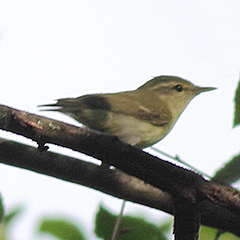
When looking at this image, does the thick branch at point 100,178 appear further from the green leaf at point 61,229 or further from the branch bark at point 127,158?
the green leaf at point 61,229

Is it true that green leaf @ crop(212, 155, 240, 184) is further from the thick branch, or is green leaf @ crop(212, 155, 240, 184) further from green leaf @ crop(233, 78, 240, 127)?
green leaf @ crop(233, 78, 240, 127)

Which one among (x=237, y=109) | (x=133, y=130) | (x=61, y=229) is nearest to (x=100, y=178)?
(x=61, y=229)

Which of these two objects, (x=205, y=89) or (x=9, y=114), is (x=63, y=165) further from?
(x=205, y=89)

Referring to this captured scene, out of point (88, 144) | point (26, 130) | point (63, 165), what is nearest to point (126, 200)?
point (63, 165)

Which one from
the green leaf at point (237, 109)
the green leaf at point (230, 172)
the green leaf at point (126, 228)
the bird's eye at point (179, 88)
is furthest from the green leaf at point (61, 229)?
the bird's eye at point (179, 88)

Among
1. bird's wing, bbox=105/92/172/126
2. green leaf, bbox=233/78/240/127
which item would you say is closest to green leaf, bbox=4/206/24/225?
green leaf, bbox=233/78/240/127

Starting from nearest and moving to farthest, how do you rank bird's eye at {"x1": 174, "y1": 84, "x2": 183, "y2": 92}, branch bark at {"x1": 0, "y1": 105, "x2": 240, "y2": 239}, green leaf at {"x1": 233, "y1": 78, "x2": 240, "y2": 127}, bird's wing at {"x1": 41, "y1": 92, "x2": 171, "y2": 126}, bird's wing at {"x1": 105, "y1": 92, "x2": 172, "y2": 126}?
branch bark at {"x1": 0, "y1": 105, "x2": 240, "y2": 239} → green leaf at {"x1": 233, "y1": 78, "x2": 240, "y2": 127} → bird's wing at {"x1": 41, "y1": 92, "x2": 171, "y2": 126} → bird's wing at {"x1": 105, "y1": 92, "x2": 172, "y2": 126} → bird's eye at {"x1": 174, "y1": 84, "x2": 183, "y2": 92}

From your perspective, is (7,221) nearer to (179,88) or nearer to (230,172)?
(230,172)
